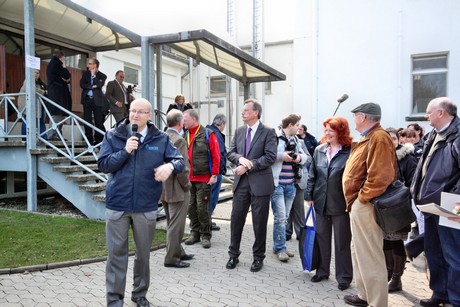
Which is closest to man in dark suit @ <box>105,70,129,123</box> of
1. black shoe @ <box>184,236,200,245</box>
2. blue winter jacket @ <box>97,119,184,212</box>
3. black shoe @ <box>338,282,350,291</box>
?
black shoe @ <box>184,236,200,245</box>

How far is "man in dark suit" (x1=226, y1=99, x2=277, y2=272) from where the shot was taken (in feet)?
15.4

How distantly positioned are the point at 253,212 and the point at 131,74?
37.6 feet

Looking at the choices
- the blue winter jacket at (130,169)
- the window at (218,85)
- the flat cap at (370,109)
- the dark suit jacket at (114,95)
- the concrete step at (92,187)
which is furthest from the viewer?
the window at (218,85)

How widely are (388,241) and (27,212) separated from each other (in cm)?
642

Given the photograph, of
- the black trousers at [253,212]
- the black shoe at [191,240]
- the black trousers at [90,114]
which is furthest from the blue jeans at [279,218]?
the black trousers at [90,114]

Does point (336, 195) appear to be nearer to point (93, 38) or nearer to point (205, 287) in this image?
point (205, 287)

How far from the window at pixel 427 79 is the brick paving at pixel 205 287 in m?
7.06

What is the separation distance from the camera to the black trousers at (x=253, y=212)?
15.5 feet

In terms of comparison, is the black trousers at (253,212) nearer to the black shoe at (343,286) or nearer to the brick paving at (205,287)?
the brick paving at (205,287)

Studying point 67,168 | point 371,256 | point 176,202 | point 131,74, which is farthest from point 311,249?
point 131,74

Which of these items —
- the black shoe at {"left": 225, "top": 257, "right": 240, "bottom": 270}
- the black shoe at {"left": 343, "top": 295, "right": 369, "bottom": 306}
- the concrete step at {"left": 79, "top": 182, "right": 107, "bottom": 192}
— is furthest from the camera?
the concrete step at {"left": 79, "top": 182, "right": 107, "bottom": 192}

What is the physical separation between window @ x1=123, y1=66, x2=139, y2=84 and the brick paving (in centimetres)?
1075

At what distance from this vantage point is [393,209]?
3.42 m

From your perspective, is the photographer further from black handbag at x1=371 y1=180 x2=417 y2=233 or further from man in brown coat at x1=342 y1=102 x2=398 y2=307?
black handbag at x1=371 y1=180 x2=417 y2=233
